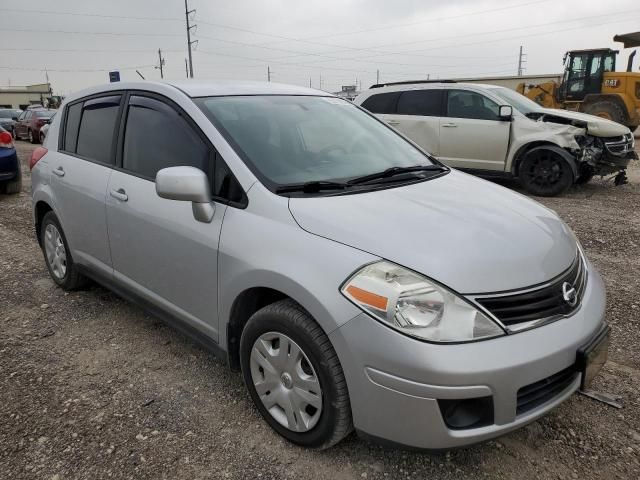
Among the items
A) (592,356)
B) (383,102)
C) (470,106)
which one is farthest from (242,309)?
(383,102)

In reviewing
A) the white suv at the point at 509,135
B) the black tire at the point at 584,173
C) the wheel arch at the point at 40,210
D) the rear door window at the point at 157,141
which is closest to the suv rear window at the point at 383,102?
the white suv at the point at 509,135

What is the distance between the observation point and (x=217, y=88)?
307 cm


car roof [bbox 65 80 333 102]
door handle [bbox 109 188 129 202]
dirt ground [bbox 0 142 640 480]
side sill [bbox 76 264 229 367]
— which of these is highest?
car roof [bbox 65 80 333 102]

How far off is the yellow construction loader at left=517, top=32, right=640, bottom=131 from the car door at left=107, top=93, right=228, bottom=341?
16.1 metres

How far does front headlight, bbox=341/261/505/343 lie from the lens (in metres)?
1.86

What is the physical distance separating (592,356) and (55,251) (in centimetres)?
394

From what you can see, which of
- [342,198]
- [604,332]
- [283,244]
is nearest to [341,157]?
[342,198]

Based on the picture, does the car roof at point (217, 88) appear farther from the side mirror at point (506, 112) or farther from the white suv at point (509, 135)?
the white suv at point (509, 135)

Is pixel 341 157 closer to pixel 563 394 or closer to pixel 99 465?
pixel 563 394

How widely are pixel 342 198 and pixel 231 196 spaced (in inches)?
21.5

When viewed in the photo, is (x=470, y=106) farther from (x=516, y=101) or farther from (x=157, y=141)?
(x=157, y=141)

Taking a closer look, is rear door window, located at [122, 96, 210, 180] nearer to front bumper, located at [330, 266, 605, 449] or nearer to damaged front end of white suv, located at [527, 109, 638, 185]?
front bumper, located at [330, 266, 605, 449]

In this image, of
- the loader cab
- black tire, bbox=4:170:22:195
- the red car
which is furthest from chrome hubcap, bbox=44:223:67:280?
the red car

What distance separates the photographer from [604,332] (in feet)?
7.35
